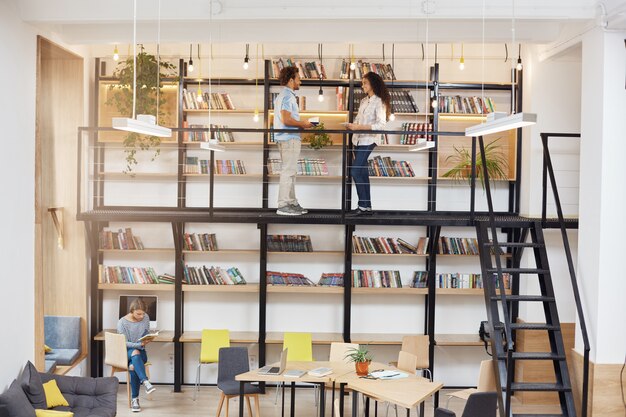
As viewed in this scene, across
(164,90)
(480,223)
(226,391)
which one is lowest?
(226,391)

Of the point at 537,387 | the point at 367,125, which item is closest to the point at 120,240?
the point at 367,125

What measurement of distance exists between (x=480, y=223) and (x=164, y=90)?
14.5ft

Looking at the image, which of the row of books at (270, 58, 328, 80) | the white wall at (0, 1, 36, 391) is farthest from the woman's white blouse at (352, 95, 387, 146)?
the white wall at (0, 1, 36, 391)

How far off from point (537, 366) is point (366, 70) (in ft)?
14.0

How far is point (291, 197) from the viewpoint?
8.55 metres

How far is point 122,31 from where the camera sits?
338 inches

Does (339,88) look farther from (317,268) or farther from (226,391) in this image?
(226,391)

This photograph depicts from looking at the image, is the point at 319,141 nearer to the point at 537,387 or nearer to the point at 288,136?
the point at 288,136

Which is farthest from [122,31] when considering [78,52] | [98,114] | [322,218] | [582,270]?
[582,270]

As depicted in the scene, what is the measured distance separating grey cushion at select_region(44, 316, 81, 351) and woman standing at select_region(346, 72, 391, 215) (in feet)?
12.6

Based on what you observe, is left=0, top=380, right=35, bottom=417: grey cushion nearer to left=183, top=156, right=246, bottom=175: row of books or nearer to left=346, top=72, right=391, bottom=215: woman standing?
left=183, top=156, right=246, bottom=175: row of books

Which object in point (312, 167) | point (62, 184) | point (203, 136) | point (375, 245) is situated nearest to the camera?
point (62, 184)

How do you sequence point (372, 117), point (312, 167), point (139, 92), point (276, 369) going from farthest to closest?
point (312, 167) → point (139, 92) → point (372, 117) → point (276, 369)

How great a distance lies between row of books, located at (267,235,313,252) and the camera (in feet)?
30.3
